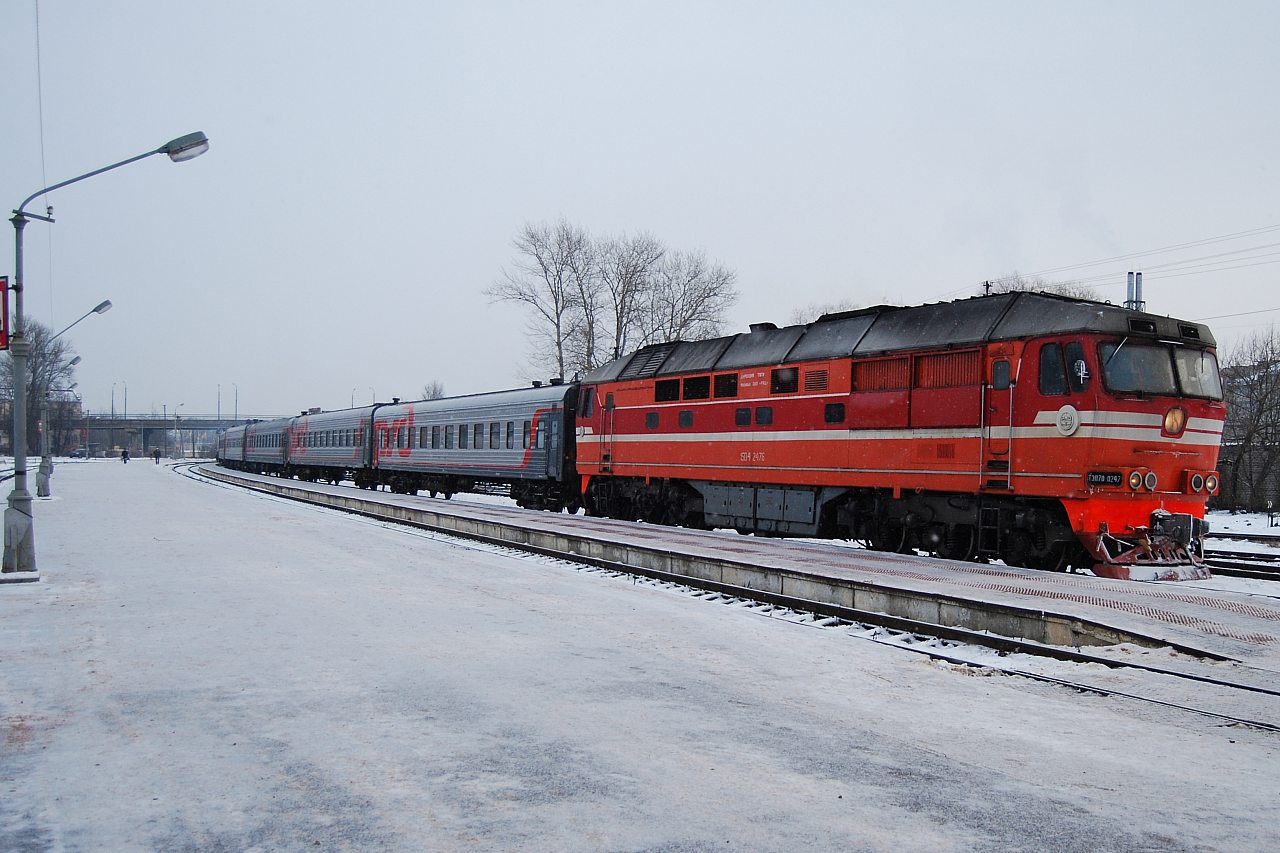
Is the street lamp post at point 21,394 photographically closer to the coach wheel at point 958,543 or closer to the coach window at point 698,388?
the coach window at point 698,388

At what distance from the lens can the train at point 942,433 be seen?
1332cm

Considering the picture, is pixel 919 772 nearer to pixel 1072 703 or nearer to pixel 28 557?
pixel 1072 703

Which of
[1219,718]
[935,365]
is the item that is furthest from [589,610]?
[935,365]

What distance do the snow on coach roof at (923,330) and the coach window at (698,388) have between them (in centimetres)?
25

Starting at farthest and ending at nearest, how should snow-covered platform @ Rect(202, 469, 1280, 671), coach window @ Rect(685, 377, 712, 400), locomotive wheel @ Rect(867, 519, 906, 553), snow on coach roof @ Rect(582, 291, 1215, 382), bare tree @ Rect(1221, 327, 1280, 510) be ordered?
bare tree @ Rect(1221, 327, 1280, 510) < coach window @ Rect(685, 377, 712, 400) < locomotive wheel @ Rect(867, 519, 906, 553) < snow on coach roof @ Rect(582, 291, 1215, 382) < snow-covered platform @ Rect(202, 469, 1280, 671)

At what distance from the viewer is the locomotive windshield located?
13.3 m

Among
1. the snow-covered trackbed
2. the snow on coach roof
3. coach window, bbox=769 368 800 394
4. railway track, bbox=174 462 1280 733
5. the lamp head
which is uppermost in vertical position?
the lamp head

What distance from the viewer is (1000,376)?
47.8ft

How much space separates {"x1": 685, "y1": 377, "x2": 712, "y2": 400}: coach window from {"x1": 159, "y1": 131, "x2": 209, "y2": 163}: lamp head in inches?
425

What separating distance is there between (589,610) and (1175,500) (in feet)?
27.7

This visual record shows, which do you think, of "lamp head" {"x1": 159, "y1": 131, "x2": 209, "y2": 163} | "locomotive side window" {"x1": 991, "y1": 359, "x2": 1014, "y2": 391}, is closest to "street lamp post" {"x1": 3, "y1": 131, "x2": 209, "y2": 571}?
"lamp head" {"x1": 159, "y1": 131, "x2": 209, "y2": 163}

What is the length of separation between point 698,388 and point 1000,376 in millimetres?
7922

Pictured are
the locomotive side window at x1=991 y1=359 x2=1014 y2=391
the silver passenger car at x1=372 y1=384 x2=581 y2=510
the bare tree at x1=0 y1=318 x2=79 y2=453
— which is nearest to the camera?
the locomotive side window at x1=991 y1=359 x2=1014 y2=391

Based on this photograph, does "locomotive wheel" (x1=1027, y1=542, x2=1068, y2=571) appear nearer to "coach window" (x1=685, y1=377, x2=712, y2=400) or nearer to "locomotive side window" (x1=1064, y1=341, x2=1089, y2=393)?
"locomotive side window" (x1=1064, y1=341, x2=1089, y2=393)
